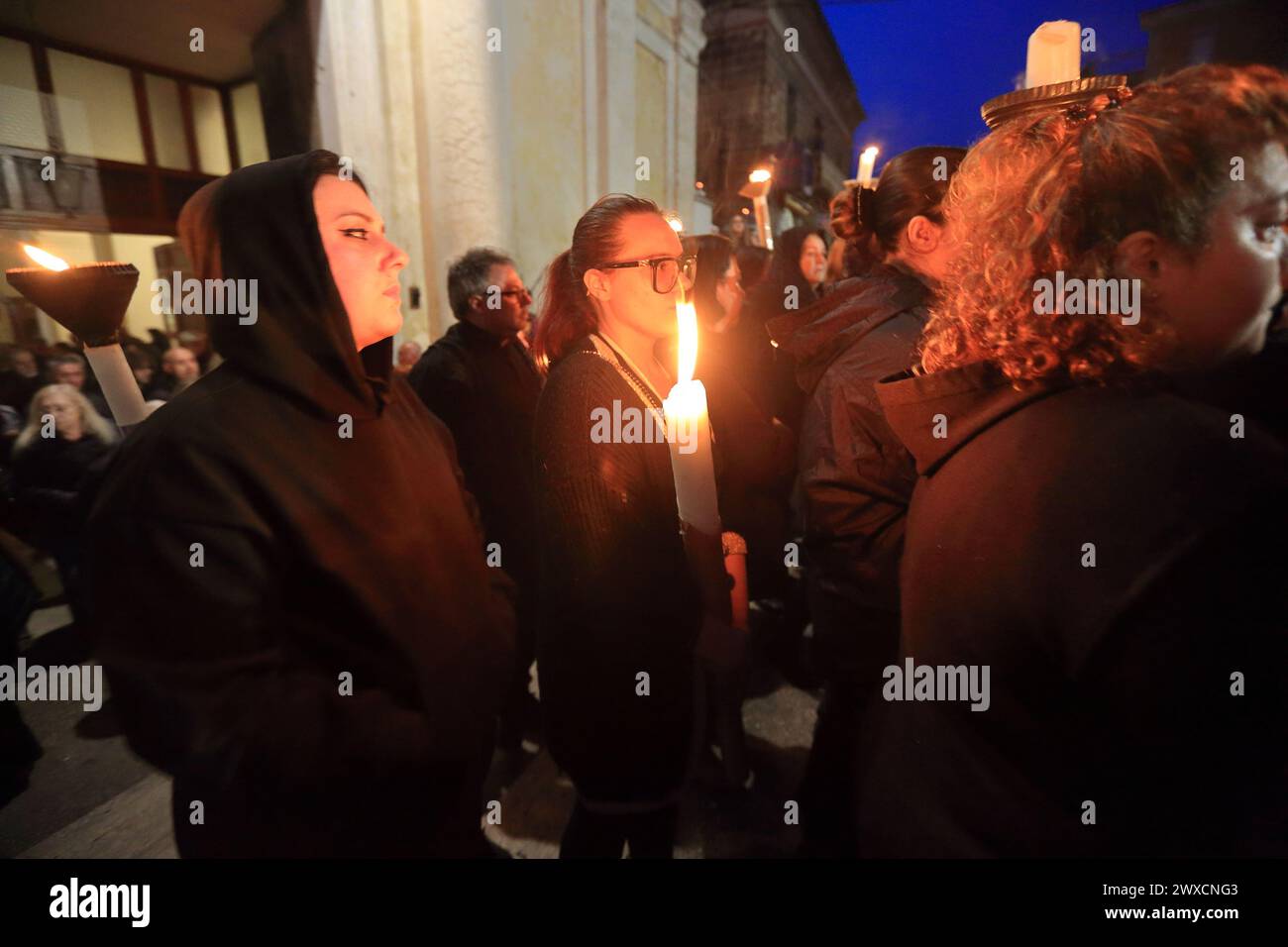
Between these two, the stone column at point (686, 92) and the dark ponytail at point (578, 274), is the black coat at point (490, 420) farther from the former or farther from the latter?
the stone column at point (686, 92)

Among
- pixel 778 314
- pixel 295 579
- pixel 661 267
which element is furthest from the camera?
pixel 778 314

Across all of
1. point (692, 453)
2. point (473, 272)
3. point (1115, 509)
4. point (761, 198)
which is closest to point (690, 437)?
point (692, 453)

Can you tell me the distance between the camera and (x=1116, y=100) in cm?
112

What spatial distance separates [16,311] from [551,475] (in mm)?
6494

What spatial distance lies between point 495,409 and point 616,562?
1726 mm

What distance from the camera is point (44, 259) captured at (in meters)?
1.36

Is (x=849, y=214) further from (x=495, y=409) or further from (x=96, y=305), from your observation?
(x=96, y=305)

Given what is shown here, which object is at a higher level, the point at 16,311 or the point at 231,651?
the point at 16,311

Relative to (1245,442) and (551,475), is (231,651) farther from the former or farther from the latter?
(1245,442)

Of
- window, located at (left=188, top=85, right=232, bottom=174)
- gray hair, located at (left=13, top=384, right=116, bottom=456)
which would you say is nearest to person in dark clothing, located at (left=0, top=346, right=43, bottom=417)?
gray hair, located at (left=13, top=384, right=116, bottom=456)

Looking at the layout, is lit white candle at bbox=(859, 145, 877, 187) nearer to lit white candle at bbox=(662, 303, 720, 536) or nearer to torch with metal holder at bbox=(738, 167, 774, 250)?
lit white candle at bbox=(662, 303, 720, 536)
